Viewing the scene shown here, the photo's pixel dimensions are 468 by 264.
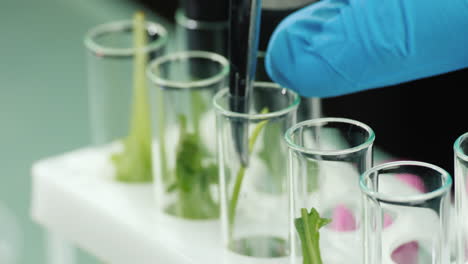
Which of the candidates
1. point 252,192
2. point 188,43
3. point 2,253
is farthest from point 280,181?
point 2,253

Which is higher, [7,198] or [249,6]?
[249,6]

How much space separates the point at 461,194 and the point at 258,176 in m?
0.24

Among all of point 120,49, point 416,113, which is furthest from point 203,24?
point 416,113

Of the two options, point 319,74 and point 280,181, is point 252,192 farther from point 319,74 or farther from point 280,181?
point 319,74

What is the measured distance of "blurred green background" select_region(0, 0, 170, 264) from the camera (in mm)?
1895

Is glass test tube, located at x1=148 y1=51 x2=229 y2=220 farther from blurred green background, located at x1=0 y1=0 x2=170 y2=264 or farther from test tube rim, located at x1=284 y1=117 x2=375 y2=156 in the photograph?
blurred green background, located at x1=0 y1=0 x2=170 y2=264

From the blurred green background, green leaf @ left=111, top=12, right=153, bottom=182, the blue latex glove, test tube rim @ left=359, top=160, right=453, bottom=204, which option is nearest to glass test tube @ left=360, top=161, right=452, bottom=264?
test tube rim @ left=359, top=160, right=453, bottom=204

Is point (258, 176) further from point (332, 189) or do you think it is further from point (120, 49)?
point (120, 49)

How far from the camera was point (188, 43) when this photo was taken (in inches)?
44.6

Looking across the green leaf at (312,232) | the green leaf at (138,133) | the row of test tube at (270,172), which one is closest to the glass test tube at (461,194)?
the row of test tube at (270,172)

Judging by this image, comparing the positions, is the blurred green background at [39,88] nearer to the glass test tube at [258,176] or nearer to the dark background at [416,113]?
the dark background at [416,113]

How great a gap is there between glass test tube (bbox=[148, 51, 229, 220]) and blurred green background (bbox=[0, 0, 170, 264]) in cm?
72

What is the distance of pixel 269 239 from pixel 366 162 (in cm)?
17

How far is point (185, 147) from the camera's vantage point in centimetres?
92
